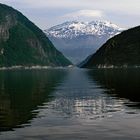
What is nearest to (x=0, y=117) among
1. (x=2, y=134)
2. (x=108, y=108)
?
(x=2, y=134)

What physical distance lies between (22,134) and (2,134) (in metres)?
2.18

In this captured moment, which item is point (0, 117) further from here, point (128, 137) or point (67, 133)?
point (128, 137)

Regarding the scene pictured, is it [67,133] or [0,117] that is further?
[0,117]

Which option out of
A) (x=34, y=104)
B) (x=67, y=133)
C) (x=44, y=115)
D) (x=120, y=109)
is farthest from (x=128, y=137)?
(x=34, y=104)

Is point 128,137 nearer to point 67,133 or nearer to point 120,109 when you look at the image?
point 67,133

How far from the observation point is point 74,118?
5891 centimetres

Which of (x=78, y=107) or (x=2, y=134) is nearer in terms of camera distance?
(x=2, y=134)

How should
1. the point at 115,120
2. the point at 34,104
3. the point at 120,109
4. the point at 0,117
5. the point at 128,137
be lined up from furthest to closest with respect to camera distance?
the point at 34,104
the point at 120,109
the point at 0,117
the point at 115,120
the point at 128,137

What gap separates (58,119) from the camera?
58.3 meters

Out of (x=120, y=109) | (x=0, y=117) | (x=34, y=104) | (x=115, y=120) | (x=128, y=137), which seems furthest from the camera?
(x=34, y=104)

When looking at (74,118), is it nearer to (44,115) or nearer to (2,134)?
(44,115)

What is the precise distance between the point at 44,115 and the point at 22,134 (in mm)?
15880

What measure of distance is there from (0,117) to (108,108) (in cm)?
1868

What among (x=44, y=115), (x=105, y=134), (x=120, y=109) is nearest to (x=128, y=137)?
(x=105, y=134)
